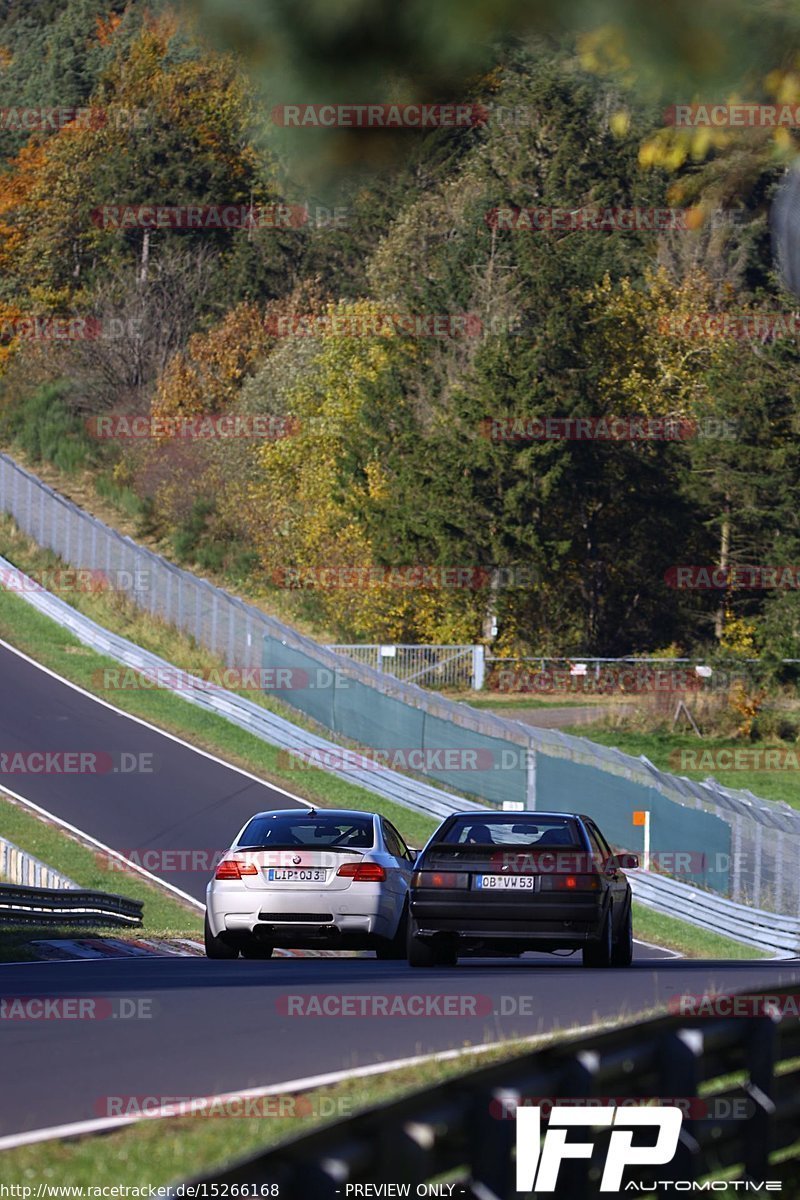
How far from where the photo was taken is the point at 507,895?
1555 centimetres

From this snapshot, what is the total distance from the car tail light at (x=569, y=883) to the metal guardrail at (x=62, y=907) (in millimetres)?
7882

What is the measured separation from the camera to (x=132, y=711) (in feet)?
148

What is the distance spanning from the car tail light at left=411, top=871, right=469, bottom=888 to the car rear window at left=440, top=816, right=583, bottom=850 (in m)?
0.32

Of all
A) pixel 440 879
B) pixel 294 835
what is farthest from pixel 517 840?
pixel 294 835

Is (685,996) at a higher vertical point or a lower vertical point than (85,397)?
lower

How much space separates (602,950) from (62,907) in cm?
830

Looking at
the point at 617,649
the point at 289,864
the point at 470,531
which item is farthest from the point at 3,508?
the point at 289,864

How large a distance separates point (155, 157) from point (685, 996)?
76.4 m

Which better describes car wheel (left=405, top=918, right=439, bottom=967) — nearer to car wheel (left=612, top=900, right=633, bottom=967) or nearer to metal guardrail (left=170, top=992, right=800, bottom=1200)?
car wheel (left=612, top=900, right=633, bottom=967)

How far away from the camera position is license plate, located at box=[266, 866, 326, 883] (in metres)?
16.9

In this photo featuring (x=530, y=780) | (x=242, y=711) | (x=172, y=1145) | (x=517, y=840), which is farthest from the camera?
(x=242, y=711)

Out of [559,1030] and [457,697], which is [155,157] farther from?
[559,1030]

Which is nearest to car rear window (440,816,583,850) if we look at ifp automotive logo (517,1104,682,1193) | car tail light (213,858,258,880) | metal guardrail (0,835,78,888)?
car tail light (213,858,258,880)

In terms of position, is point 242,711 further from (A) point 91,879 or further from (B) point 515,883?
(B) point 515,883
